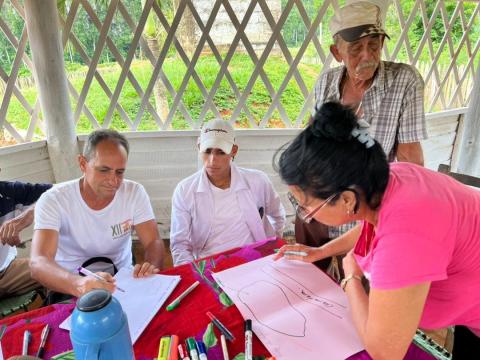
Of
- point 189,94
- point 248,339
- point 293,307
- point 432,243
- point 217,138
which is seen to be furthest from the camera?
point 189,94

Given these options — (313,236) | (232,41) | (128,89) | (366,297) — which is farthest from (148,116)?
(366,297)

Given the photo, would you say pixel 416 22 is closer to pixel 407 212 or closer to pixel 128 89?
pixel 128 89

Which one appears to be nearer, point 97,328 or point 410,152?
point 97,328

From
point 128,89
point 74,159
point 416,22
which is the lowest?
point 74,159

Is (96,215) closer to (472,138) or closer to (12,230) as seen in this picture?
(12,230)

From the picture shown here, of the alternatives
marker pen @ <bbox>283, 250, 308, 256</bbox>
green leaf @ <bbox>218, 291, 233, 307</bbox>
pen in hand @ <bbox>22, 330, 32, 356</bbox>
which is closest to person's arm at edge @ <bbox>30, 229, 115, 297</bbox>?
pen in hand @ <bbox>22, 330, 32, 356</bbox>

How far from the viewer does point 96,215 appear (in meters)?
1.28

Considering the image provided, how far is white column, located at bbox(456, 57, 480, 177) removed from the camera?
2340 mm

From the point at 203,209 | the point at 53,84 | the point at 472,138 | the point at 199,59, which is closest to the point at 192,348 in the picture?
the point at 203,209

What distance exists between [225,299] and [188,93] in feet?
6.93

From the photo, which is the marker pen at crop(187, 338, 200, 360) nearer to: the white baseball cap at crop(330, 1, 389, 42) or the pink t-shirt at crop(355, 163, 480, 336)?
the pink t-shirt at crop(355, 163, 480, 336)

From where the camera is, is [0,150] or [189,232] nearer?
[189,232]

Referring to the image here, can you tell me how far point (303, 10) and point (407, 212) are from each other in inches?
81.4

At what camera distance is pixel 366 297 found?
2.45ft
